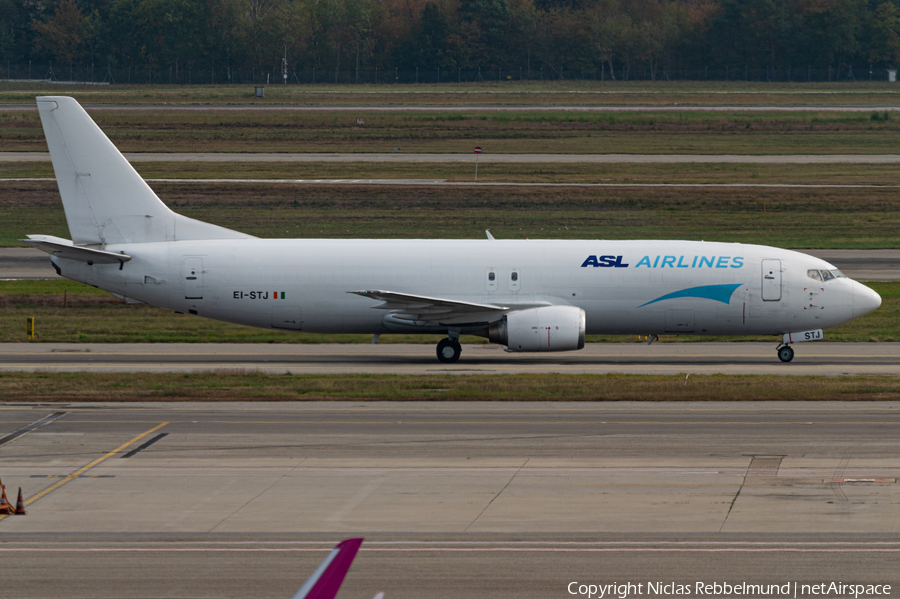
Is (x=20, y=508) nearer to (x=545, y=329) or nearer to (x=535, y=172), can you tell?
(x=545, y=329)

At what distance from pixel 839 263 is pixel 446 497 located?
40061mm

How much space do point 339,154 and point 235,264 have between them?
56.4m

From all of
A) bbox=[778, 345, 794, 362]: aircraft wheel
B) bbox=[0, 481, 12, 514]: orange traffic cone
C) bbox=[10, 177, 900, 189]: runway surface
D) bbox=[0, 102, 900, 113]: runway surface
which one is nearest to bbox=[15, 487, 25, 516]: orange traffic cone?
bbox=[0, 481, 12, 514]: orange traffic cone

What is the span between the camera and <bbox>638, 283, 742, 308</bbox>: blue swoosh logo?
113 feet

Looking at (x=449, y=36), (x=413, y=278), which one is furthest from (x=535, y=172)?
(x=449, y=36)

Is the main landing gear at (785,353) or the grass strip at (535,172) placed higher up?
the grass strip at (535,172)

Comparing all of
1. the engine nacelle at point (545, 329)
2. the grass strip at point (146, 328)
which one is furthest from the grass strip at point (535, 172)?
the engine nacelle at point (545, 329)

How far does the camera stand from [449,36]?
558 ft

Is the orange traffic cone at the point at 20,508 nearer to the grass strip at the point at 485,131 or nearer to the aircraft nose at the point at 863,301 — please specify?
the aircraft nose at the point at 863,301

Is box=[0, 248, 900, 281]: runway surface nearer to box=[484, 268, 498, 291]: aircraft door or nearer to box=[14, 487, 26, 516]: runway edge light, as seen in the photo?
box=[484, 268, 498, 291]: aircraft door

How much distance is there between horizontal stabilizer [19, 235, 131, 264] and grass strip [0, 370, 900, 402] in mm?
4238

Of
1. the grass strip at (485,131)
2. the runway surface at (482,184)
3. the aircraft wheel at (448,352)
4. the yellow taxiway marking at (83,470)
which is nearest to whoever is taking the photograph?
the yellow taxiway marking at (83,470)

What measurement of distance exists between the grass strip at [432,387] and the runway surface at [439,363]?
1.59 m

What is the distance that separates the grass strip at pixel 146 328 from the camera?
39.0m
